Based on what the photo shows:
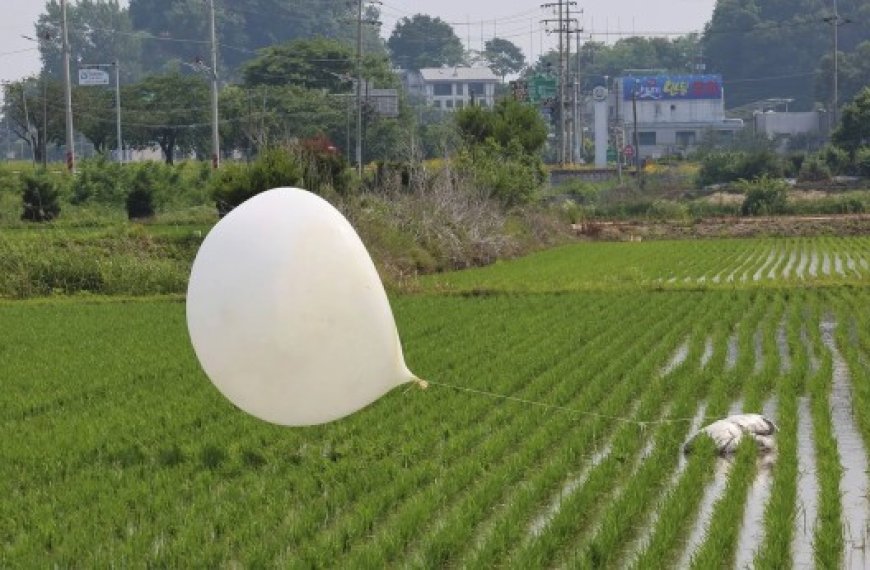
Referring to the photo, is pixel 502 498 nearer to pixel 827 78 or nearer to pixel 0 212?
pixel 0 212

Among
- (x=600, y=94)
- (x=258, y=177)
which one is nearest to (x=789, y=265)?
(x=258, y=177)

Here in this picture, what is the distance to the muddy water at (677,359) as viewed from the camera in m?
14.1

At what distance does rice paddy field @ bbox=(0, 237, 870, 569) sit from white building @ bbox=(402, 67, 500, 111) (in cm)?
12718

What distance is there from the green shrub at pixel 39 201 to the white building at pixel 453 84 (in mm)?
106765

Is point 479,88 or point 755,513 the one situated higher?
point 479,88

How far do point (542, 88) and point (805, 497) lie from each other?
8688cm

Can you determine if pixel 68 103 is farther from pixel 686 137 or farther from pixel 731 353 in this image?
pixel 686 137

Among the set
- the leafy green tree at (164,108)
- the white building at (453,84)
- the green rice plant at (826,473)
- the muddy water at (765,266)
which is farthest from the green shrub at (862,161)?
the white building at (453,84)

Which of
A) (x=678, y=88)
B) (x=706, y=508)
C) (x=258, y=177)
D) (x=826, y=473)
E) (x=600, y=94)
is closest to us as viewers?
(x=706, y=508)

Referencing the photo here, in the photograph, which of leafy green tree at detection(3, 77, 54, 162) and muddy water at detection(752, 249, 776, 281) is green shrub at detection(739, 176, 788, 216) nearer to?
muddy water at detection(752, 249, 776, 281)

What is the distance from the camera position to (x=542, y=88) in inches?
3703

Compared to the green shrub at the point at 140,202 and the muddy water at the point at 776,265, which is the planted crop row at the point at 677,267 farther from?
the green shrub at the point at 140,202

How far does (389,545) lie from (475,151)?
1383 inches

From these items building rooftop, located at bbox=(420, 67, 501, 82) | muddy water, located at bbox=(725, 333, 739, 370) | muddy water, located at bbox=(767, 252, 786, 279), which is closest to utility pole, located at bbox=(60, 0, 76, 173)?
muddy water, located at bbox=(767, 252, 786, 279)
